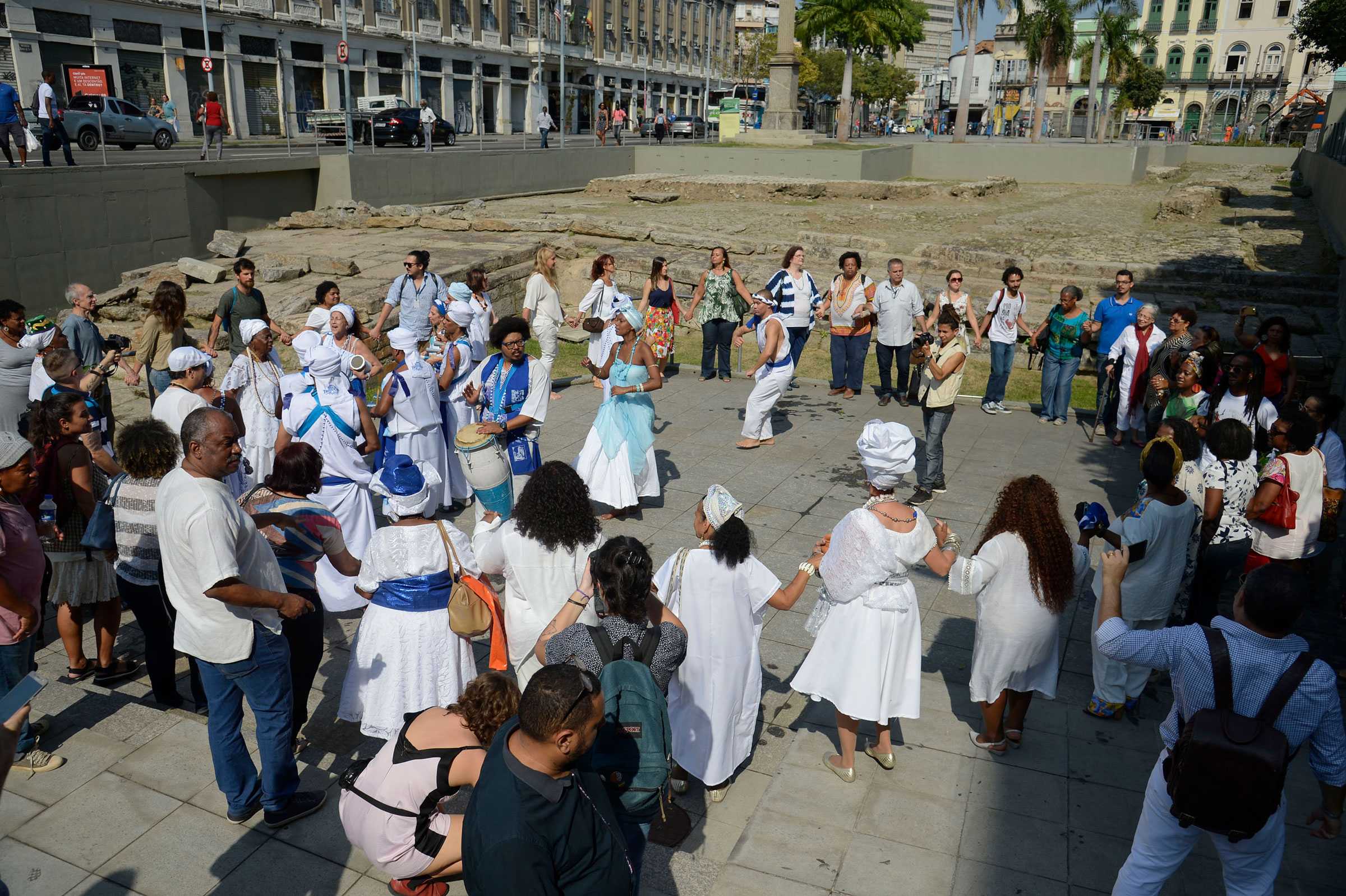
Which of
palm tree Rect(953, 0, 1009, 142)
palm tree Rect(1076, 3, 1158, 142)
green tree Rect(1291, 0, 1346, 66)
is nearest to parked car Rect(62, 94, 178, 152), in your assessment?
green tree Rect(1291, 0, 1346, 66)

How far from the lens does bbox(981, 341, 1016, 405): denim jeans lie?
1075 centimetres

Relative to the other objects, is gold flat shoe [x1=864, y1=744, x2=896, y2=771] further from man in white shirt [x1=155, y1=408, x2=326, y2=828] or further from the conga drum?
the conga drum

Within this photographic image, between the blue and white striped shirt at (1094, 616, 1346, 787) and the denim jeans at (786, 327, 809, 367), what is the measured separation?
7.96 metres

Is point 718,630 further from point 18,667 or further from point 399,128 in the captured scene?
point 399,128

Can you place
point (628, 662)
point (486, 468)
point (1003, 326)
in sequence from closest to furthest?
point (628, 662) → point (486, 468) → point (1003, 326)

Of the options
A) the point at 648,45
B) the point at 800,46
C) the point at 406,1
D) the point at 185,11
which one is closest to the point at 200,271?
the point at 185,11

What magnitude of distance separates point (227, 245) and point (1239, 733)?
17.5m

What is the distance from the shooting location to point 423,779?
10.2 ft

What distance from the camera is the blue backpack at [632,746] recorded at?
305cm

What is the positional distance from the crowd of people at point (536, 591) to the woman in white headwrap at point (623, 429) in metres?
0.03

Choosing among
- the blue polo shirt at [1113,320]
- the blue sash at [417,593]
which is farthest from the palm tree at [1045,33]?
the blue sash at [417,593]

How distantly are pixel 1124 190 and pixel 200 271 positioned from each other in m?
29.2

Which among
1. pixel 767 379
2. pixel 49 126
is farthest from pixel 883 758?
pixel 49 126

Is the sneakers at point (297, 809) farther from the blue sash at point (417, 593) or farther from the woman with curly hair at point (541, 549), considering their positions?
the woman with curly hair at point (541, 549)
